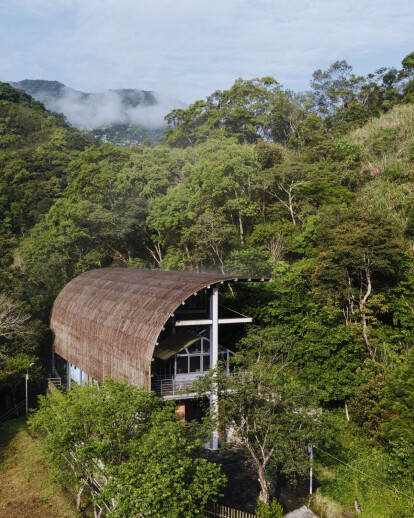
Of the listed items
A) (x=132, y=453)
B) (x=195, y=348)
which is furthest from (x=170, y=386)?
(x=132, y=453)

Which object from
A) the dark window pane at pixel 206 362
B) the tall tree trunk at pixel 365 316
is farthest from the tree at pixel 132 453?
the tall tree trunk at pixel 365 316

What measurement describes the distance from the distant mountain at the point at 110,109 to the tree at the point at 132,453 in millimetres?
109266

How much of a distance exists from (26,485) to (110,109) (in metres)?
151

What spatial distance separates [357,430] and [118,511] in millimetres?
10493

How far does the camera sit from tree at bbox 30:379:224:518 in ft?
36.4

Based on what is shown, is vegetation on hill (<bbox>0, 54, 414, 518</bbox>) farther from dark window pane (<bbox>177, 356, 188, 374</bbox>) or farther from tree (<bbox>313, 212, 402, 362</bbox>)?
dark window pane (<bbox>177, 356, 188, 374</bbox>)

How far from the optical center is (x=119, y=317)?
20438 millimetres

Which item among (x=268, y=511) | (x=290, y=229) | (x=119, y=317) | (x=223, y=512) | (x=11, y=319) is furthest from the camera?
(x=290, y=229)

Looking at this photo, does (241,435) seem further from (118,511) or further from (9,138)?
(9,138)

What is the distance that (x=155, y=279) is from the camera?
21672 mm

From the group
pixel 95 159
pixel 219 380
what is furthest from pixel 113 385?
pixel 95 159

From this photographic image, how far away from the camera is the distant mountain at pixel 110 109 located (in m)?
133

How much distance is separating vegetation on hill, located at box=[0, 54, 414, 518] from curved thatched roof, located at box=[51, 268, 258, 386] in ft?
9.69

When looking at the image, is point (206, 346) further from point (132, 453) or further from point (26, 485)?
point (26, 485)
